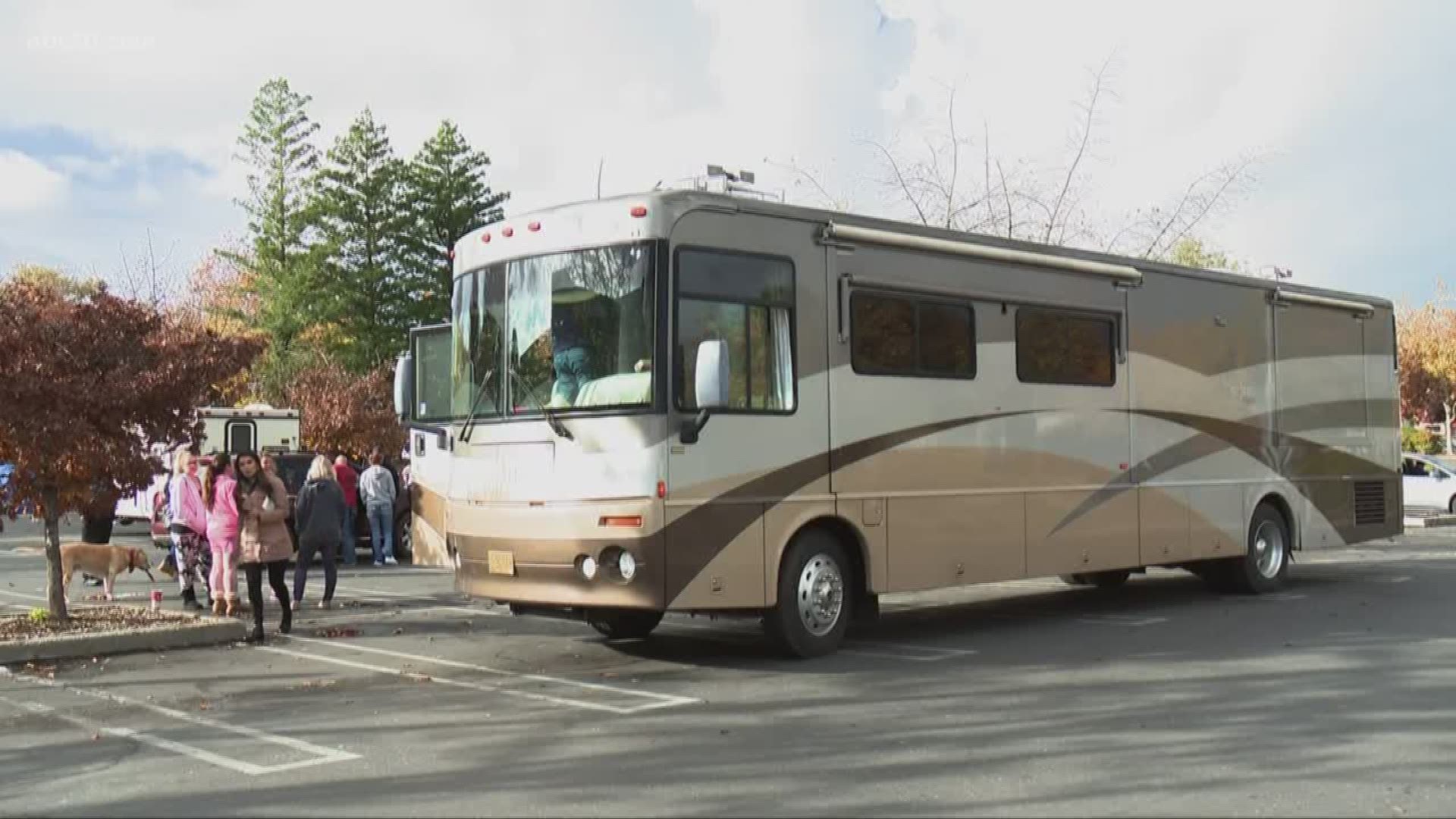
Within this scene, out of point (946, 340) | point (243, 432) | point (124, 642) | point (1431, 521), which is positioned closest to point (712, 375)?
point (946, 340)

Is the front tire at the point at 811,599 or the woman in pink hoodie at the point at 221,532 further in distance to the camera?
the woman in pink hoodie at the point at 221,532

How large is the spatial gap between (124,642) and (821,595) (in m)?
5.87

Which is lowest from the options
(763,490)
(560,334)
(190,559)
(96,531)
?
(190,559)

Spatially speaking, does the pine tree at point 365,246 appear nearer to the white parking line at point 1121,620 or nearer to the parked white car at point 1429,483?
the parked white car at point 1429,483

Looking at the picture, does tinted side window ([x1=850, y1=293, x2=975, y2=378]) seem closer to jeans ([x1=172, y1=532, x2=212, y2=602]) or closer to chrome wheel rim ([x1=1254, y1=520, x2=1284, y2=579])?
chrome wheel rim ([x1=1254, y1=520, x2=1284, y2=579])

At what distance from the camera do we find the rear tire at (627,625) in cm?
1168

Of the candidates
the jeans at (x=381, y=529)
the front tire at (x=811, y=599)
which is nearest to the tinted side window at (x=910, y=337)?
the front tire at (x=811, y=599)

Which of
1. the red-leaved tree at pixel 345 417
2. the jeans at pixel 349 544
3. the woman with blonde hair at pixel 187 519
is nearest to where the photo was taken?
the woman with blonde hair at pixel 187 519

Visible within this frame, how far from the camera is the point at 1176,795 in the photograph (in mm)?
6348

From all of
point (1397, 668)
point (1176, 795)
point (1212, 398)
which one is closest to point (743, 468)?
point (1176, 795)

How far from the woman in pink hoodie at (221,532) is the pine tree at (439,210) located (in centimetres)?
3877

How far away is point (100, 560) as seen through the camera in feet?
45.1

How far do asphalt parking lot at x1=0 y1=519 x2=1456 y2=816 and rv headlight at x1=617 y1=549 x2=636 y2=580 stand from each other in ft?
2.57

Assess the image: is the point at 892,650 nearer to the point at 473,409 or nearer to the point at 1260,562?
the point at 473,409
